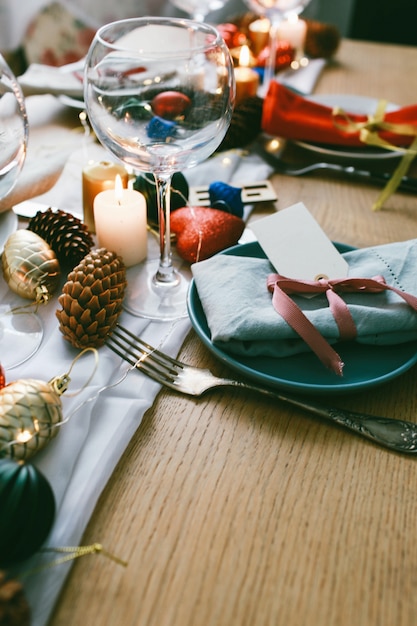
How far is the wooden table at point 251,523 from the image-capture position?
34 centimetres

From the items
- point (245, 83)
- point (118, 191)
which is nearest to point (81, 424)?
point (118, 191)

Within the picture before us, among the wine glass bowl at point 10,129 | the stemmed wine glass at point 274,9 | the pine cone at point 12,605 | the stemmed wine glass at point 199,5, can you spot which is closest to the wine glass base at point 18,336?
the wine glass bowl at point 10,129

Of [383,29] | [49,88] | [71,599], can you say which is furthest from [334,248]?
[383,29]

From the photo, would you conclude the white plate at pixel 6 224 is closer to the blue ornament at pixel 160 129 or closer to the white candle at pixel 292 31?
the blue ornament at pixel 160 129

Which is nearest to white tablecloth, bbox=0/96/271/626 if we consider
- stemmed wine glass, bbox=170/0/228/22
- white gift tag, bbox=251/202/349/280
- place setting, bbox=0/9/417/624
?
place setting, bbox=0/9/417/624

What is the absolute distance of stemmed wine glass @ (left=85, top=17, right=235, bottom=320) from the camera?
50 cm

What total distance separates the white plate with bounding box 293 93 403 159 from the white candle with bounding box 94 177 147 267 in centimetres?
37

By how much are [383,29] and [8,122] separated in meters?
2.17

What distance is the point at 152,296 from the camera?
23.0 inches

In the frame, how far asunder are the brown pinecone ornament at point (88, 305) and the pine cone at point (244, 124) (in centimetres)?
44

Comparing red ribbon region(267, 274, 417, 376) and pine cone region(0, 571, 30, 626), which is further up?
red ribbon region(267, 274, 417, 376)

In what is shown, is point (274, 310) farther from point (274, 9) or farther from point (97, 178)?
point (274, 9)

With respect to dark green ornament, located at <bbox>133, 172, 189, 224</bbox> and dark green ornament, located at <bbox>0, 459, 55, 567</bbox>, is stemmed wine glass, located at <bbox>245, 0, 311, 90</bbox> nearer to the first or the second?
dark green ornament, located at <bbox>133, 172, 189, 224</bbox>

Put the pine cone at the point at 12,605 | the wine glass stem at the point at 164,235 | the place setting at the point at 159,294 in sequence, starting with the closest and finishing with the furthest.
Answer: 1. the pine cone at the point at 12,605
2. the place setting at the point at 159,294
3. the wine glass stem at the point at 164,235
